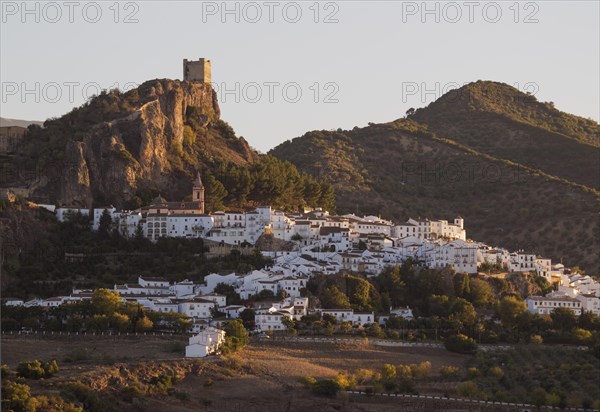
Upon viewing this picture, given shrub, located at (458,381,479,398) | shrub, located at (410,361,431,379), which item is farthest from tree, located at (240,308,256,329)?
shrub, located at (458,381,479,398)

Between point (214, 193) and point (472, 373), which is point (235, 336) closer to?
point (472, 373)

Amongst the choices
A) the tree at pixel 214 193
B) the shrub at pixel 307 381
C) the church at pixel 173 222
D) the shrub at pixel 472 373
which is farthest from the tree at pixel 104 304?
the tree at pixel 214 193

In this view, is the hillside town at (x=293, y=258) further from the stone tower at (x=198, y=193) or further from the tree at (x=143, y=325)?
the tree at (x=143, y=325)

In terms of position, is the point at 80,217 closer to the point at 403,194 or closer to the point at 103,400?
the point at 103,400

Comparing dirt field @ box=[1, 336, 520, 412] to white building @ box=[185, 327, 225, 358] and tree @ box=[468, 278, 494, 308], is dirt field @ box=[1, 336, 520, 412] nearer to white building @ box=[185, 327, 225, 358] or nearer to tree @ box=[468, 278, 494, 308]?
white building @ box=[185, 327, 225, 358]

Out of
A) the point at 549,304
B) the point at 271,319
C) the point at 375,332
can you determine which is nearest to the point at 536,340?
the point at 549,304
